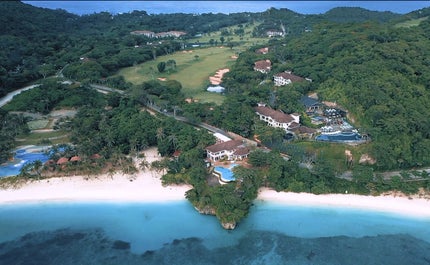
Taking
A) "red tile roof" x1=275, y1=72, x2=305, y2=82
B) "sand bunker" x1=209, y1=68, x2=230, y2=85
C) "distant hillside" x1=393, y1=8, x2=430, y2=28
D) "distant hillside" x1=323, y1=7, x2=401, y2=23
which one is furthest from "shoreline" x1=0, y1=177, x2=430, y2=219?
"distant hillside" x1=323, y1=7, x2=401, y2=23

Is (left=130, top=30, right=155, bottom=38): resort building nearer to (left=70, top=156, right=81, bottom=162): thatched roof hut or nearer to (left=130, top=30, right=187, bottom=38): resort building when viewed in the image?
(left=130, top=30, right=187, bottom=38): resort building

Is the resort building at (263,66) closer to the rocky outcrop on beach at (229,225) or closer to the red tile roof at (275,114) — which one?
the red tile roof at (275,114)

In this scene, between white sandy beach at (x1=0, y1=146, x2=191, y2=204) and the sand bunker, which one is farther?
the sand bunker

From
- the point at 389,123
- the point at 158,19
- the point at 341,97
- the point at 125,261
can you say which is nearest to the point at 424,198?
the point at 389,123

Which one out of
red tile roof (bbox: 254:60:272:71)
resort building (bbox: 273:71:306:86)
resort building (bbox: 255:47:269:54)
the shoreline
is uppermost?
resort building (bbox: 255:47:269:54)

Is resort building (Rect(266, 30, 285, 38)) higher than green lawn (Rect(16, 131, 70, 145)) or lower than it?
higher

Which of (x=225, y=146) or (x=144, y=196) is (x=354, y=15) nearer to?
(x=225, y=146)
